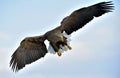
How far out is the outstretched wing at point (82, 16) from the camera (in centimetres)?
1817

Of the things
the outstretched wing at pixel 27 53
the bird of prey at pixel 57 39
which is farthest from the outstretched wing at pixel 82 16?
the outstretched wing at pixel 27 53

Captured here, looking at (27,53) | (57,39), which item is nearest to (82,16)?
(57,39)

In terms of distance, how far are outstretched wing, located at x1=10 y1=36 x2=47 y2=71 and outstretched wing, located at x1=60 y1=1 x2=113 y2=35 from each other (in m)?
0.77

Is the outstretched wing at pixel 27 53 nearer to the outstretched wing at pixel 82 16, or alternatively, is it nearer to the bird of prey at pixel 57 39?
the bird of prey at pixel 57 39

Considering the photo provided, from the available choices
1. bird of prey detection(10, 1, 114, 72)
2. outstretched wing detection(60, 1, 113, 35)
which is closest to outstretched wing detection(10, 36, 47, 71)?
bird of prey detection(10, 1, 114, 72)

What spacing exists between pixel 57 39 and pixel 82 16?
0.85 m

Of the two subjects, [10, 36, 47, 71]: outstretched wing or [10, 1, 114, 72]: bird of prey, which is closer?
[10, 1, 114, 72]: bird of prey

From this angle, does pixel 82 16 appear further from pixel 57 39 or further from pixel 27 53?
pixel 27 53

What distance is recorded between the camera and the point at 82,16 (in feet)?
60.2

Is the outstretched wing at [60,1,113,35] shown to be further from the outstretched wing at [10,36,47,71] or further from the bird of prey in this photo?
the outstretched wing at [10,36,47,71]

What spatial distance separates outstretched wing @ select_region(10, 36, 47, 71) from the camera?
18.8 meters

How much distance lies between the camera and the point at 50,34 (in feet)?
59.6

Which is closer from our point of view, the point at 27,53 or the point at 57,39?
the point at 57,39

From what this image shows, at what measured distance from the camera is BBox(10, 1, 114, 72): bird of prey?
18000mm
